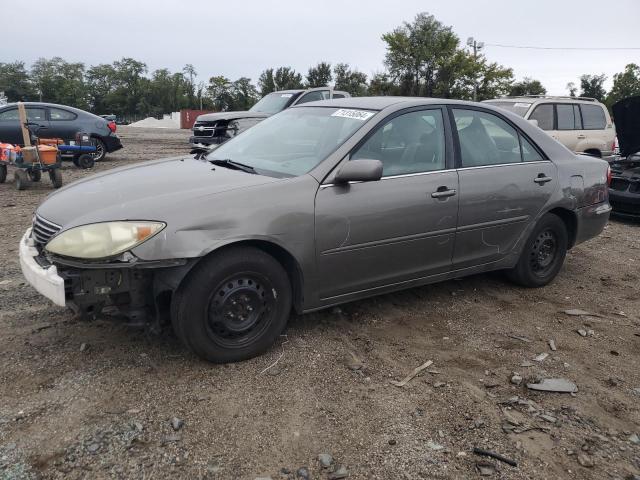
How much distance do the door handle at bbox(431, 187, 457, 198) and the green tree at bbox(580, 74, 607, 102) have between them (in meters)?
68.4

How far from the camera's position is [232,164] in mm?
3811

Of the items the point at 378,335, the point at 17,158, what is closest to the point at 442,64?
the point at 17,158

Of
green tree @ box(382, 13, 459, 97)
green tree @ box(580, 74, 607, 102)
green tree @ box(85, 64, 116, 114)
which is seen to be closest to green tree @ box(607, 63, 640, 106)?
green tree @ box(580, 74, 607, 102)

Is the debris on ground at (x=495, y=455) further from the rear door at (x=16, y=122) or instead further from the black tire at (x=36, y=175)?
the rear door at (x=16, y=122)

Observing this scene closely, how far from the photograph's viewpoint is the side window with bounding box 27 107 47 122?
41.4ft

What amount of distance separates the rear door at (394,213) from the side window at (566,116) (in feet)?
25.9

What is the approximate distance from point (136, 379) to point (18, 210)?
5.74 metres

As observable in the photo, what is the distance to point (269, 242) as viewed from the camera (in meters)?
3.21

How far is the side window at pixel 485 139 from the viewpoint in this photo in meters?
4.17

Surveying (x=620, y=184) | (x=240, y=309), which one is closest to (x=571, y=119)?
(x=620, y=184)

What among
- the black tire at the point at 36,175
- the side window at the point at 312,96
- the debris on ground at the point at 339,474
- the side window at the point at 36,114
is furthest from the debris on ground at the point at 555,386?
the side window at the point at 36,114

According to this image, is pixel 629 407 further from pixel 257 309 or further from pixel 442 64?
pixel 442 64

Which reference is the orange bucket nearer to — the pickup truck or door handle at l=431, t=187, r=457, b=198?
the pickup truck

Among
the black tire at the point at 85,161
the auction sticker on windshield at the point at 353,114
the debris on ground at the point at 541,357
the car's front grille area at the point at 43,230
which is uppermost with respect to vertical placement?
the auction sticker on windshield at the point at 353,114
